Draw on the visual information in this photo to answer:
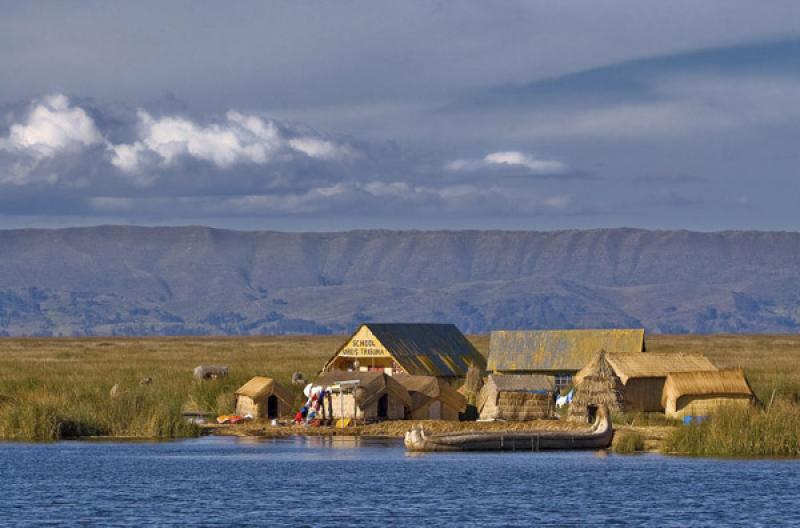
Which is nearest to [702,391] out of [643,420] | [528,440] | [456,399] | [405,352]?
[643,420]

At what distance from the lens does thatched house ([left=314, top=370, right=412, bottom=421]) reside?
6100cm

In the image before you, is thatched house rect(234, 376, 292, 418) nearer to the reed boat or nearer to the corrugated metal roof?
the corrugated metal roof

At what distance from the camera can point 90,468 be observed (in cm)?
4653

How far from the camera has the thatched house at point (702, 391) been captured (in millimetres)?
57406

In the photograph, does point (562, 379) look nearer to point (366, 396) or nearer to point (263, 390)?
point (366, 396)

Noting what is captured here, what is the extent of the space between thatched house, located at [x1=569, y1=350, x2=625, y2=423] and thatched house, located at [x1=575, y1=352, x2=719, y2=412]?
567 millimetres

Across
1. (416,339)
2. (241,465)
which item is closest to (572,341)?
(416,339)

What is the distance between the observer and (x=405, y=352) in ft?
221

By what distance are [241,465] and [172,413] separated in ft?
31.7

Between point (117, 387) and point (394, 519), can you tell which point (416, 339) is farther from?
point (394, 519)

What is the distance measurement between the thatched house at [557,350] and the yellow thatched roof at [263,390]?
976 cm

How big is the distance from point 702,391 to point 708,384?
0.35m

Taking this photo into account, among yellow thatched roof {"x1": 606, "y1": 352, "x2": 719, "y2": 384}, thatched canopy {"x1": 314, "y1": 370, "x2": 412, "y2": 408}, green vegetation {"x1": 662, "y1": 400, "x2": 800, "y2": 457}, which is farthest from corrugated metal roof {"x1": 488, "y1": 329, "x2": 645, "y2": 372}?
green vegetation {"x1": 662, "y1": 400, "x2": 800, "y2": 457}

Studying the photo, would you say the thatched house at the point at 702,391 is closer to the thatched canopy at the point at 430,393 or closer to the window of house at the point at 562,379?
the window of house at the point at 562,379
